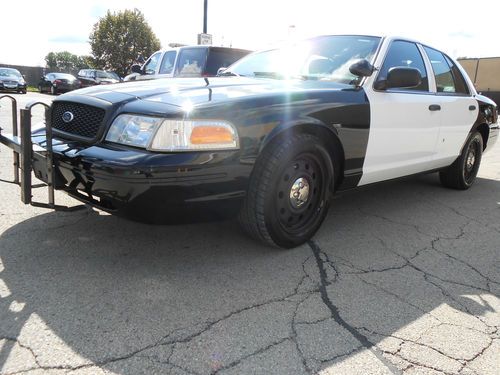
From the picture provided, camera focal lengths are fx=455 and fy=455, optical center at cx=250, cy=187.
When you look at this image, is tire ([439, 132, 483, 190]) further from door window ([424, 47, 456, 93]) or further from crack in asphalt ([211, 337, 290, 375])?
crack in asphalt ([211, 337, 290, 375])

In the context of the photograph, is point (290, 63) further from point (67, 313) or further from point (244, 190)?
point (67, 313)

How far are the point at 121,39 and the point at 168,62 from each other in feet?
121

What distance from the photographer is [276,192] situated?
3.01 metres

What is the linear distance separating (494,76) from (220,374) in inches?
1454

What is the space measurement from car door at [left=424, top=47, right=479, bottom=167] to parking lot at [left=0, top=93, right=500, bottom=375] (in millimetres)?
1120

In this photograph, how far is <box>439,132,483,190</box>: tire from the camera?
5.34m

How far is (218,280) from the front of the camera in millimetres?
2803

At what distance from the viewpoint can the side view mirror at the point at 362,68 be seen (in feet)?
11.1

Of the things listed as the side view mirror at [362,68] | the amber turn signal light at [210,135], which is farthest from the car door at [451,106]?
the amber turn signal light at [210,135]

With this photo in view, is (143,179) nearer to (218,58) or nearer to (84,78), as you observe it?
(218,58)

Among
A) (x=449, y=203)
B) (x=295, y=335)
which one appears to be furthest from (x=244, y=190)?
(x=449, y=203)

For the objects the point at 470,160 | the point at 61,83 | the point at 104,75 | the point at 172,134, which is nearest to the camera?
the point at 172,134

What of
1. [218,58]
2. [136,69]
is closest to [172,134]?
[218,58]

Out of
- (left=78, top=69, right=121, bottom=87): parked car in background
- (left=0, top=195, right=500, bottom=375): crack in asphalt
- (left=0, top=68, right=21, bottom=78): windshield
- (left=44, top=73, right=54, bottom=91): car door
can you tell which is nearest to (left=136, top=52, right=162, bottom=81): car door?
(left=0, top=195, right=500, bottom=375): crack in asphalt
